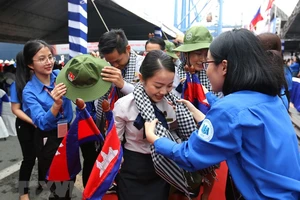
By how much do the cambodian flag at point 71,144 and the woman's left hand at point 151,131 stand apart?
1.66ft

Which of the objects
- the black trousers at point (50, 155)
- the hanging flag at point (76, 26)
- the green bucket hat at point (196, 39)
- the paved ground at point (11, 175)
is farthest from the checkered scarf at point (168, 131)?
the hanging flag at point (76, 26)

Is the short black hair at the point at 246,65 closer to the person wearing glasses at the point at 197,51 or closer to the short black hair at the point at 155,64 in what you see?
the short black hair at the point at 155,64

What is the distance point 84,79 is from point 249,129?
108 cm

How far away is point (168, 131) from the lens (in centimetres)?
151

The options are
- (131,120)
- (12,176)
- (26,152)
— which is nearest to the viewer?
(131,120)

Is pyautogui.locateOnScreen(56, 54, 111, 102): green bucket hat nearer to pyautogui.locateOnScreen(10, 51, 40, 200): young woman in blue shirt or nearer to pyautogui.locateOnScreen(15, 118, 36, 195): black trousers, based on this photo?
pyautogui.locateOnScreen(10, 51, 40, 200): young woman in blue shirt

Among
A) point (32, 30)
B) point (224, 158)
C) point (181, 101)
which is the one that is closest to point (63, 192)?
point (181, 101)

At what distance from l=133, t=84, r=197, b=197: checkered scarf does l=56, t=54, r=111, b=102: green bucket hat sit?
0.29 metres

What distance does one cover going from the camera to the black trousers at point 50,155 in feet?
6.70

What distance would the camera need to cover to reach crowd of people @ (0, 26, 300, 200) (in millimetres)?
1039

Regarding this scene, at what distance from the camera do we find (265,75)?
1.07 metres

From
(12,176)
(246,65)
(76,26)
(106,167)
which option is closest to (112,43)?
(106,167)

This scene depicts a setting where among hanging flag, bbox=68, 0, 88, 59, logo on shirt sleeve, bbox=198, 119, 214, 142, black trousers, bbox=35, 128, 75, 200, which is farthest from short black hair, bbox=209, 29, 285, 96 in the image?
hanging flag, bbox=68, 0, 88, 59

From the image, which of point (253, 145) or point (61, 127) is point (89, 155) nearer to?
point (61, 127)
